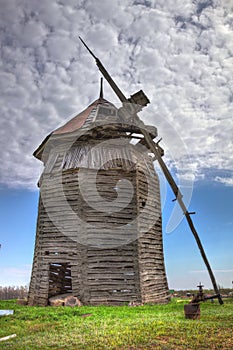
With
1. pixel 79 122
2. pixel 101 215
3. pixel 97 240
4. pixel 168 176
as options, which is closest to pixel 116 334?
pixel 97 240

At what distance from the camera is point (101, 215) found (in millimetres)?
16922

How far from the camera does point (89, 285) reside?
1558 cm

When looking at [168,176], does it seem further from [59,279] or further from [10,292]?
[10,292]

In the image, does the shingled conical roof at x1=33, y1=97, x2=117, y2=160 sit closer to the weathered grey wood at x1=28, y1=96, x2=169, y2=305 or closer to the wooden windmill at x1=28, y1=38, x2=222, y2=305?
the wooden windmill at x1=28, y1=38, x2=222, y2=305

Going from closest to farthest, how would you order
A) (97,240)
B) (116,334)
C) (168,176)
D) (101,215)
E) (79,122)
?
(116,334)
(97,240)
(101,215)
(168,176)
(79,122)

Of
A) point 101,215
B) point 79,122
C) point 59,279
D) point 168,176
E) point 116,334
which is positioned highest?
point 79,122

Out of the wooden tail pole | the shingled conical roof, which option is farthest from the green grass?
the shingled conical roof

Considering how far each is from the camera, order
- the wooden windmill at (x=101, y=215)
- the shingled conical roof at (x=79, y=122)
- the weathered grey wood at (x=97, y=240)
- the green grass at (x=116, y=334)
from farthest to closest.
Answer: the shingled conical roof at (x=79, y=122) → the wooden windmill at (x=101, y=215) → the weathered grey wood at (x=97, y=240) → the green grass at (x=116, y=334)

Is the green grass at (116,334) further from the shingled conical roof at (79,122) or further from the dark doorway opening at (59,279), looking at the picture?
the shingled conical roof at (79,122)

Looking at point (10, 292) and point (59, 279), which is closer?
point (59, 279)

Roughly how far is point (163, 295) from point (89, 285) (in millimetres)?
4895

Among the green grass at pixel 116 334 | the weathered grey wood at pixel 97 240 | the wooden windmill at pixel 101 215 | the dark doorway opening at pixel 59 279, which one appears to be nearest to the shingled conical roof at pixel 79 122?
the wooden windmill at pixel 101 215

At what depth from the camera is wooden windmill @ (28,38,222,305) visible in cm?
1603

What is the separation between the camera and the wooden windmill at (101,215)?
52.6ft
